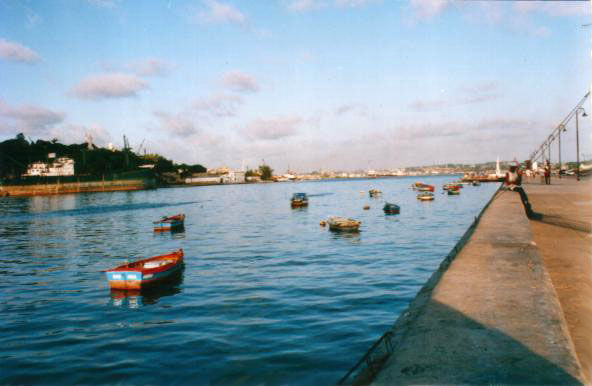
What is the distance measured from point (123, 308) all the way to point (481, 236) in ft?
53.5

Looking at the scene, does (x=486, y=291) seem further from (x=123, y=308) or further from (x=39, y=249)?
(x=39, y=249)

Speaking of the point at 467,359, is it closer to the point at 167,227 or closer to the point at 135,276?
the point at 135,276

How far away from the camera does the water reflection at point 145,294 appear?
72.3 ft

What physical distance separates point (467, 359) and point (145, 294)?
20.3m

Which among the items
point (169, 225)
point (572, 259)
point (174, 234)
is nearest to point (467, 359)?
point (572, 259)

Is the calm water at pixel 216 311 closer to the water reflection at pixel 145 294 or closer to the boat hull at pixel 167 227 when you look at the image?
the water reflection at pixel 145 294

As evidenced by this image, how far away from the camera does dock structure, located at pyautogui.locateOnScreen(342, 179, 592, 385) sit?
6.18 metres

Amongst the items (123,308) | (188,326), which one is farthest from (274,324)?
(123,308)

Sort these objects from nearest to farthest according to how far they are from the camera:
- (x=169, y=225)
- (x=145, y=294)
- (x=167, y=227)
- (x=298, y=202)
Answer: (x=145, y=294) → (x=167, y=227) → (x=169, y=225) → (x=298, y=202)

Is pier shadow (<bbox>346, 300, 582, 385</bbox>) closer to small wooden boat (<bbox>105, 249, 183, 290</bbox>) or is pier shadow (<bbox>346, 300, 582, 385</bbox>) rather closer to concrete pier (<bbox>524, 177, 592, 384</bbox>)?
concrete pier (<bbox>524, 177, 592, 384</bbox>)

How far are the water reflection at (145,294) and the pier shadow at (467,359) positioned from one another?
1670cm

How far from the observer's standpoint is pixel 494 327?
7.71 meters

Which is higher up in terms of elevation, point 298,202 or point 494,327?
point 494,327

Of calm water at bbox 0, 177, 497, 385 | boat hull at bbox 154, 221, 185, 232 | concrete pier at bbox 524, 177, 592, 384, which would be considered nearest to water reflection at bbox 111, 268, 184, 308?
calm water at bbox 0, 177, 497, 385
